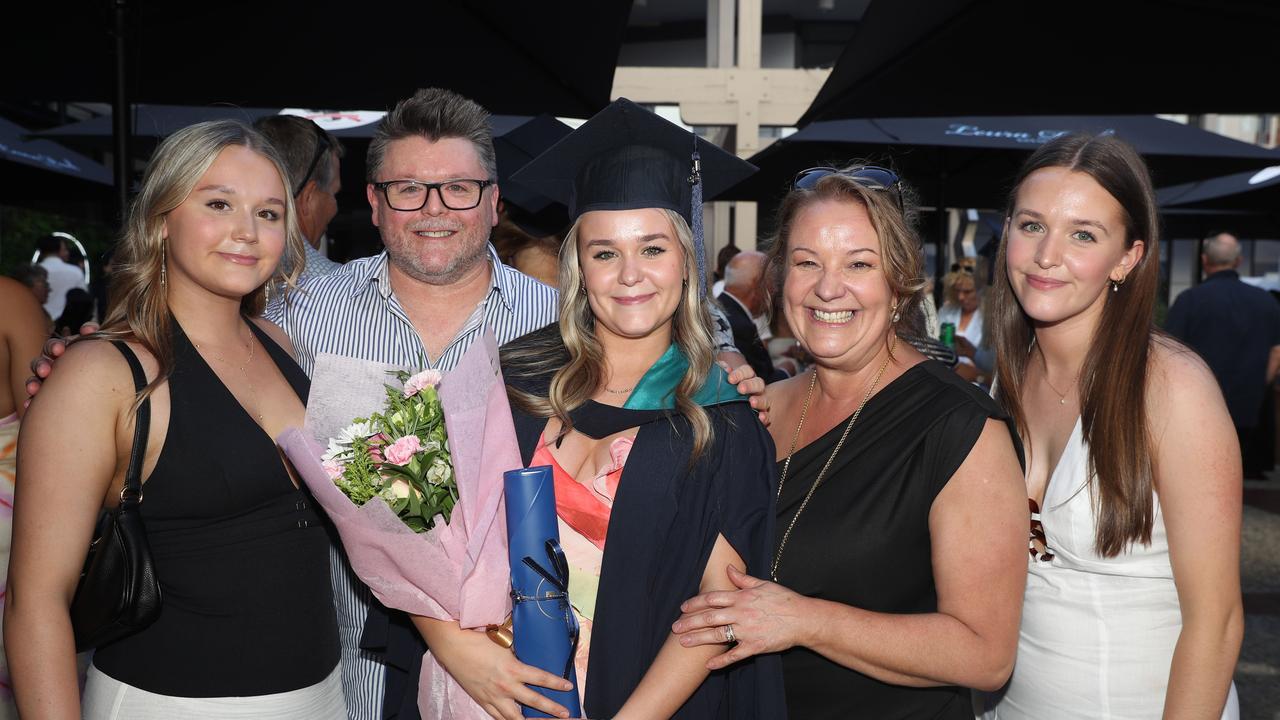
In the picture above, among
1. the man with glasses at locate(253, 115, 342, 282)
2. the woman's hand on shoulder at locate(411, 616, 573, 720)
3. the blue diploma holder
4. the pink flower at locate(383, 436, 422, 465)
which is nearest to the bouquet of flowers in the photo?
the pink flower at locate(383, 436, 422, 465)

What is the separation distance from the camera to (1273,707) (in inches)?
164

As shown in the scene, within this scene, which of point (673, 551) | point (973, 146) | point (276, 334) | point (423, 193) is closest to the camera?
point (673, 551)

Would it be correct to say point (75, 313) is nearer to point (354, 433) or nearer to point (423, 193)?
point (423, 193)

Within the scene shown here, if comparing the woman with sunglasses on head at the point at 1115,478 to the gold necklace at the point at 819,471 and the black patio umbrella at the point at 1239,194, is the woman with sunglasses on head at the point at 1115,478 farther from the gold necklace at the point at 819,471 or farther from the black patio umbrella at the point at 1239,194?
the black patio umbrella at the point at 1239,194

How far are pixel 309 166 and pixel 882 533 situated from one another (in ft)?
8.73

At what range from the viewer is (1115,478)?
2.04 meters

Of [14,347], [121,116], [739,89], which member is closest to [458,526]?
→ [14,347]

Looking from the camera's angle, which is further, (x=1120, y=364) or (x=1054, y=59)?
(x=1054, y=59)

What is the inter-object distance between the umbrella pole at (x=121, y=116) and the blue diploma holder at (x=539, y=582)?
2.14m

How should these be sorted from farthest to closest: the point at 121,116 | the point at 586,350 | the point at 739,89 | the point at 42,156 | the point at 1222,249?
the point at 739,89 < the point at 1222,249 < the point at 42,156 < the point at 121,116 < the point at 586,350

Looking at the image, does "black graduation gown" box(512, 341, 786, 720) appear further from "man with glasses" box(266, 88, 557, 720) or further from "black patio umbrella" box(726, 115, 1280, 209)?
"black patio umbrella" box(726, 115, 1280, 209)

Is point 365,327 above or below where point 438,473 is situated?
above

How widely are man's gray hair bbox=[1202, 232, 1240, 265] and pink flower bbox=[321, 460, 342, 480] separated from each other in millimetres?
8578

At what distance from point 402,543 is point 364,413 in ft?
0.93
